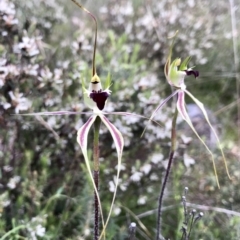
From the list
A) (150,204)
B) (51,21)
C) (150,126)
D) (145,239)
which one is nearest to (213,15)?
(51,21)

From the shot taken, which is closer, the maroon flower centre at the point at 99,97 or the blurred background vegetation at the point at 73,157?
the maroon flower centre at the point at 99,97

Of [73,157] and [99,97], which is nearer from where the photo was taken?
[99,97]

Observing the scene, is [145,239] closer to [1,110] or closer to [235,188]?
[235,188]

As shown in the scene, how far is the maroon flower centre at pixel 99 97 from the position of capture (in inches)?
29.3

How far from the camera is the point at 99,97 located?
2.46 ft

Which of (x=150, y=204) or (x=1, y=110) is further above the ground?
(x=1, y=110)

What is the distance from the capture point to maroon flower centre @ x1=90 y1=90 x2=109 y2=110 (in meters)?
0.74

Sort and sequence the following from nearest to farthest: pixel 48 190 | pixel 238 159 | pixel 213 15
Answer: pixel 48 190, pixel 238 159, pixel 213 15

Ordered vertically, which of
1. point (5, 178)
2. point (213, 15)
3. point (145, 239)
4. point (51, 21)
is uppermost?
point (213, 15)

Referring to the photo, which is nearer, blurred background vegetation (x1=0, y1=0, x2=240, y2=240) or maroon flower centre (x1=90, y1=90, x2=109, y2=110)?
maroon flower centre (x1=90, y1=90, x2=109, y2=110)

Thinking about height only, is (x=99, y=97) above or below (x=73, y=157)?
above

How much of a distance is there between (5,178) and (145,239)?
43 centimetres

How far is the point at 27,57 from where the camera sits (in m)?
1.23

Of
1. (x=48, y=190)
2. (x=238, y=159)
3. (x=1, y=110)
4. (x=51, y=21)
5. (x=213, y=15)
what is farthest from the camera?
(x=213, y=15)
